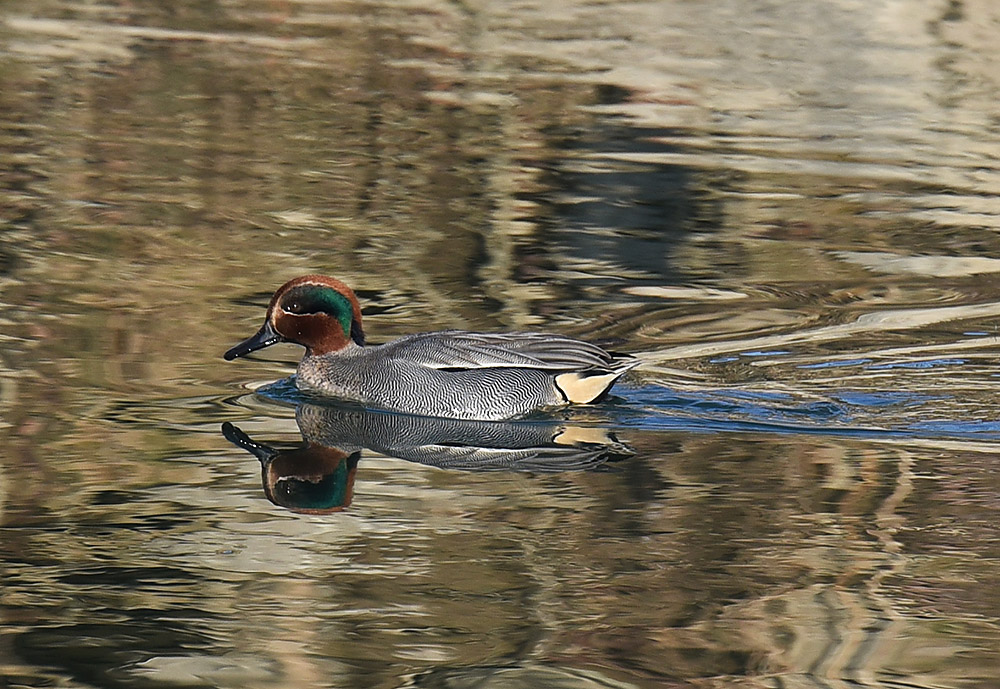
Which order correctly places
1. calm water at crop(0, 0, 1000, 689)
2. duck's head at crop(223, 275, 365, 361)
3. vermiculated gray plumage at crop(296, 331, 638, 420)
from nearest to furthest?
calm water at crop(0, 0, 1000, 689), vermiculated gray plumage at crop(296, 331, 638, 420), duck's head at crop(223, 275, 365, 361)

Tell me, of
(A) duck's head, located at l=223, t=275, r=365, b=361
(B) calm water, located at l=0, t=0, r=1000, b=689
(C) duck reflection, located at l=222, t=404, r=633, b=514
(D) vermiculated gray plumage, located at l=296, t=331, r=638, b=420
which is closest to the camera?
(B) calm water, located at l=0, t=0, r=1000, b=689

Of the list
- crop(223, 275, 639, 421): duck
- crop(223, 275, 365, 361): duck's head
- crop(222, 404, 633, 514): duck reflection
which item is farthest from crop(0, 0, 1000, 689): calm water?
crop(223, 275, 365, 361): duck's head

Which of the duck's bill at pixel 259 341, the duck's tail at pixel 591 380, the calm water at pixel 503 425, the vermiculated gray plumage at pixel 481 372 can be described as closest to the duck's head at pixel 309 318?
the duck's bill at pixel 259 341

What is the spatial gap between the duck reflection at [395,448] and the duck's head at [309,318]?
15.6 inches

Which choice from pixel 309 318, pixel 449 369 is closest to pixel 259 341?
pixel 309 318

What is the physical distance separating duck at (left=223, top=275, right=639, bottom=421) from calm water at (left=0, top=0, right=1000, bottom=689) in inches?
5.0

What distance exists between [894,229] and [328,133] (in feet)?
18.7

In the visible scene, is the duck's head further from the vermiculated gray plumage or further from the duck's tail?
the duck's tail

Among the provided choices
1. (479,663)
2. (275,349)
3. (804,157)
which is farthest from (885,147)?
(479,663)

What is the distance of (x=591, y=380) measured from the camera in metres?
8.77

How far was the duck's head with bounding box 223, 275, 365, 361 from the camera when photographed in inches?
358

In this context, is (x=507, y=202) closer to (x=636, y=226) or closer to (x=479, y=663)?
(x=636, y=226)

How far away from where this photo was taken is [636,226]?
13.4m

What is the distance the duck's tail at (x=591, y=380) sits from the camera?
344 inches
